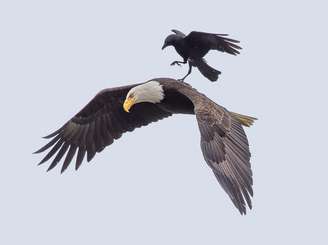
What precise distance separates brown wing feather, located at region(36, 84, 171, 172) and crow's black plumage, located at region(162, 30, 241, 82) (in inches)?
41.9

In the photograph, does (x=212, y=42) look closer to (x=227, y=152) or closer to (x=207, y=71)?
(x=207, y=71)

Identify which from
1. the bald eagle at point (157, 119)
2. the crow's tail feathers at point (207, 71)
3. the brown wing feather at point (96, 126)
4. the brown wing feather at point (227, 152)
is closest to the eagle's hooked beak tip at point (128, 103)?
the bald eagle at point (157, 119)

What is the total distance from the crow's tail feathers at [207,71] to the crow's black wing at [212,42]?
34 cm

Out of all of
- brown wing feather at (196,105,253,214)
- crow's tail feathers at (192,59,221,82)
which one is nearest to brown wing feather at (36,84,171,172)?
crow's tail feathers at (192,59,221,82)

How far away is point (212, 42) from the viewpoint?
12750mm

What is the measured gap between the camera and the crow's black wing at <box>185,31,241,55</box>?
12.7 metres

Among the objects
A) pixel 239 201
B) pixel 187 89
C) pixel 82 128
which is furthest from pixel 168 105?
pixel 239 201

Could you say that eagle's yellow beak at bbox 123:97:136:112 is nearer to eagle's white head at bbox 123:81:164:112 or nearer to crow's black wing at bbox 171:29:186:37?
eagle's white head at bbox 123:81:164:112

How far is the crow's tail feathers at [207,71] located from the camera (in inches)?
518

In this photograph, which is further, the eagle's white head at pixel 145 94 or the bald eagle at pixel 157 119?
the eagle's white head at pixel 145 94

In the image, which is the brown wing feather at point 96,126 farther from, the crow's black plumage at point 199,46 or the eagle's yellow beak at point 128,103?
the crow's black plumage at point 199,46

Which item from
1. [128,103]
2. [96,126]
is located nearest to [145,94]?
[128,103]

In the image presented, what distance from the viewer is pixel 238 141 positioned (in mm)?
11578

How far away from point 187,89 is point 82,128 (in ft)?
7.12
